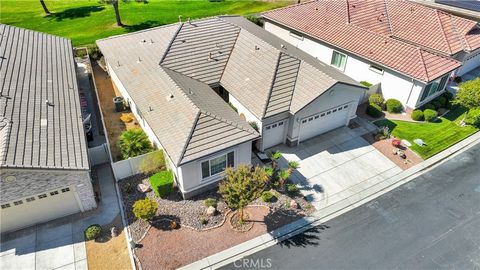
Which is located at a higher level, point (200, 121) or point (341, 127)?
point (200, 121)

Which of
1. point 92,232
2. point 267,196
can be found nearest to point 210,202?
point 267,196

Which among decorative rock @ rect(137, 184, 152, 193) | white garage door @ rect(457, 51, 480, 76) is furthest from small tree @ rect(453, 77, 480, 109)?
decorative rock @ rect(137, 184, 152, 193)

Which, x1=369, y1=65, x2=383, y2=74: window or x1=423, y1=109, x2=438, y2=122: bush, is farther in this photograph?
x1=369, y1=65, x2=383, y2=74: window

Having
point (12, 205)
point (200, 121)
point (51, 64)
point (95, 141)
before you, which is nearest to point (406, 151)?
point (200, 121)

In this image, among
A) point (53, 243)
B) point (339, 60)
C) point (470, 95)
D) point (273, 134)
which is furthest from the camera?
point (339, 60)

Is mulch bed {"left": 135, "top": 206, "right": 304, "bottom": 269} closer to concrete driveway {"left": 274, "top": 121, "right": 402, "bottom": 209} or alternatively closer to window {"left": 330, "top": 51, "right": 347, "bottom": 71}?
concrete driveway {"left": 274, "top": 121, "right": 402, "bottom": 209}

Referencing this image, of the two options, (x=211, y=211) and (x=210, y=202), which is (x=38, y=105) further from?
(x=211, y=211)

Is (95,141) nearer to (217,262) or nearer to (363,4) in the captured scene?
(217,262)
